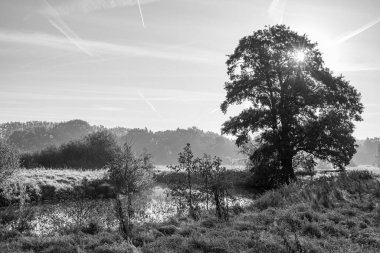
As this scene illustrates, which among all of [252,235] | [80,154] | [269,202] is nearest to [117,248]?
[252,235]

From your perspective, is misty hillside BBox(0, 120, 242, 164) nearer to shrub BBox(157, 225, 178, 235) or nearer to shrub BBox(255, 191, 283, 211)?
shrub BBox(255, 191, 283, 211)

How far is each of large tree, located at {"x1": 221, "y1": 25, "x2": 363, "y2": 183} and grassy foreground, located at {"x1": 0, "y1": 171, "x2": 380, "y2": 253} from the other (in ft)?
41.4

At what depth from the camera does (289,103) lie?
26.8 meters

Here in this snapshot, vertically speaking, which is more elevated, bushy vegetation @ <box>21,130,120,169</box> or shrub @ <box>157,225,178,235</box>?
bushy vegetation @ <box>21,130,120,169</box>

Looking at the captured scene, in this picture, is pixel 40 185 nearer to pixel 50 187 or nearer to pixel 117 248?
pixel 50 187

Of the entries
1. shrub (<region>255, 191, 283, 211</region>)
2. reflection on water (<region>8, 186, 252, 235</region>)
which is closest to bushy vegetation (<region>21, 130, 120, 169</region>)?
reflection on water (<region>8, 186, 252, 235</region>)

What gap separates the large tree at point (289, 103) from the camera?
2614 centimetres

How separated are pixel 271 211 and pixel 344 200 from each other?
3599 mm

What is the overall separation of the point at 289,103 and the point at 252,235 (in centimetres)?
1850

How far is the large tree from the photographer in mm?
26141

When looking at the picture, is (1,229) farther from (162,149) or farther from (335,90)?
(162,149)

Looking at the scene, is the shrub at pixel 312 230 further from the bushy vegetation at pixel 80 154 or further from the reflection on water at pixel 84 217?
the bushy vegetation at pixel 80 154

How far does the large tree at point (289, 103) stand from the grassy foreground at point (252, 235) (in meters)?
12.6

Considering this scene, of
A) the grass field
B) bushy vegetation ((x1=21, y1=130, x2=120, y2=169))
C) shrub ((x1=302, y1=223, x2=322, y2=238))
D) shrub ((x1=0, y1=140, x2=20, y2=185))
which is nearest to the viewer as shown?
shrub ((x1=302, y1=223, x2=322, y2=238))
